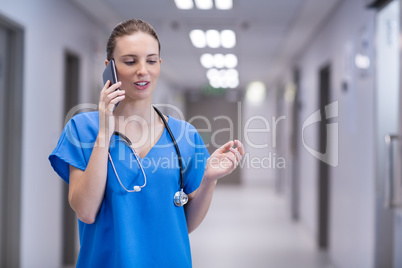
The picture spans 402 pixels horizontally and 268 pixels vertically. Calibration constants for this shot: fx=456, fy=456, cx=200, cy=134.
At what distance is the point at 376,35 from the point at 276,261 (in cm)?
233

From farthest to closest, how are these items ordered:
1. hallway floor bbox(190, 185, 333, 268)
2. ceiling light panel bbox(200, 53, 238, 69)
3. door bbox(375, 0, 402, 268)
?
ceiling light panel bbox(200, 53, 238, 69) → hallway floor bbox(190, 185, 333, 268) → door bbox(375, 0, 402, 268)

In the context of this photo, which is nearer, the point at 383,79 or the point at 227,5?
the point at 383,79

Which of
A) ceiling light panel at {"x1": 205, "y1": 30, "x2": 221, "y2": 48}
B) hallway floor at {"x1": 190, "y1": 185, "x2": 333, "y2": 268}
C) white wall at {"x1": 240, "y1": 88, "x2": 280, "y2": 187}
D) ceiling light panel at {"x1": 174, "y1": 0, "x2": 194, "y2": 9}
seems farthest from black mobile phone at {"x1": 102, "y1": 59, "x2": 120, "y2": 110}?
ceiling light panel at {"x1": 205, "y1": 30, "x2": 221, "y2": 48}

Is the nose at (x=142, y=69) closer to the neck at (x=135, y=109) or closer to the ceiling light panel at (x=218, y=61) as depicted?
the neck at (x=135, y=109)

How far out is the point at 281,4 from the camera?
4234 millimetres

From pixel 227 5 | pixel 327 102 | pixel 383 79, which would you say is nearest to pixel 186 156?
pixel 383 79

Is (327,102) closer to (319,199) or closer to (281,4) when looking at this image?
(319,199)

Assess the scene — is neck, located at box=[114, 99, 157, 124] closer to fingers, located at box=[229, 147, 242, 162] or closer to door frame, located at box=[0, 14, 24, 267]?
fingers, located at box=[229, 147, 242, 162]

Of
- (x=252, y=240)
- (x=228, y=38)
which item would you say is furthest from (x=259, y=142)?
(x=228, y=38)

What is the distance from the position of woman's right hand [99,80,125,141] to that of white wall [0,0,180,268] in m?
2.19

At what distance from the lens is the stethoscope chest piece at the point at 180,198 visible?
3.53 feet

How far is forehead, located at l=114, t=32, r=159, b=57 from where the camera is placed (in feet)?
3.35

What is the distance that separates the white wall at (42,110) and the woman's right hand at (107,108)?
219 cm

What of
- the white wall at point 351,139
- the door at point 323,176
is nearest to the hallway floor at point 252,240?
the door at point 323,176
